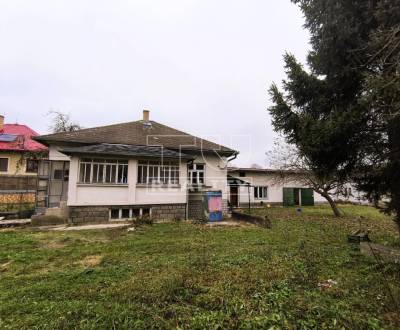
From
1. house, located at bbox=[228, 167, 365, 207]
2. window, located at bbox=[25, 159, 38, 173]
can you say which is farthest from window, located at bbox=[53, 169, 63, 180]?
house, located at bbox=[228, 167, 365, 207]

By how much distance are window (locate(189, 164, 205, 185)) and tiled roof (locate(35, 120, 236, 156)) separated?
1.27 metres

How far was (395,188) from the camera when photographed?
489cm

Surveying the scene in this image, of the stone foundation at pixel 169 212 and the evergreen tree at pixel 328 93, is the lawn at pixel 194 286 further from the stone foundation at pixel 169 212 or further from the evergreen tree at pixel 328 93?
the stone foundation at pixel 169 212

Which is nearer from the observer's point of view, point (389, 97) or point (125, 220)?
point (389, 97)

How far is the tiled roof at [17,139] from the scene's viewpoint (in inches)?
764

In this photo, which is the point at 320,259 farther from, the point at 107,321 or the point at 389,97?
the point at 107,321

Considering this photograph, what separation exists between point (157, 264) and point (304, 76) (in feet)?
20.8

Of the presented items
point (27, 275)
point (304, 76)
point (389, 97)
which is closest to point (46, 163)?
point (27, 275)

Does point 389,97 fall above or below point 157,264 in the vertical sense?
above

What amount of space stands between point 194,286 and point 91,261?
9.47ft

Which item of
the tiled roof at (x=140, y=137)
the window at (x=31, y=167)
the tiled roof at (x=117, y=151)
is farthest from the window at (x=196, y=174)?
the window at (x=31, y=167)

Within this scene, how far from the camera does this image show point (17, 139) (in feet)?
67.1

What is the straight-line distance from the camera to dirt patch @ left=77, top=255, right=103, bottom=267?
4773 millimetres

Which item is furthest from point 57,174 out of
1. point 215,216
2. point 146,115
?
point 215,216
